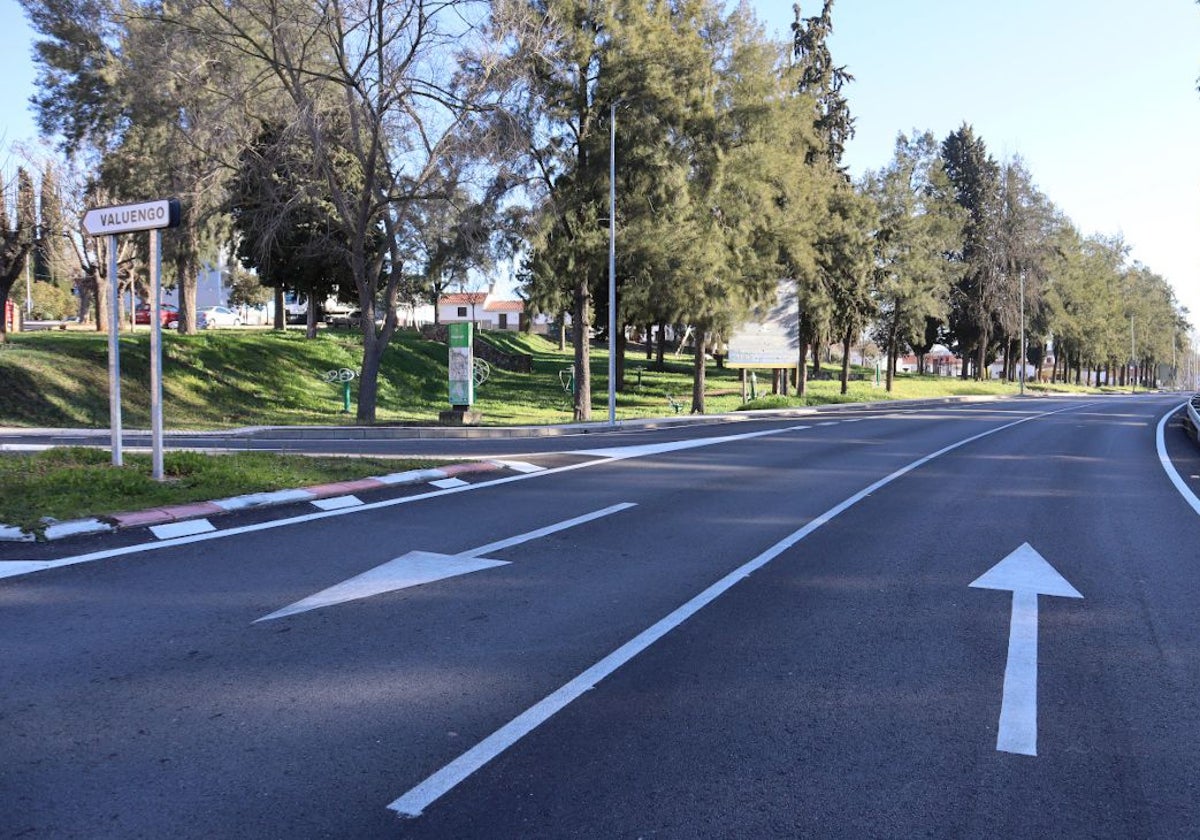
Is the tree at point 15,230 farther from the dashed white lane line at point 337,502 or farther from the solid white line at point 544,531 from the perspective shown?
the solid white line at point 544,531

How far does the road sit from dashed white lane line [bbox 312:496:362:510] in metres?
0.65

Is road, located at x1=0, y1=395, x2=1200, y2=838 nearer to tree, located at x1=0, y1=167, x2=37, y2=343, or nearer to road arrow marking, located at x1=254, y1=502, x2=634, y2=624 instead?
road arrow marking, located at x1=254, y1=502, x2=634, y2=624

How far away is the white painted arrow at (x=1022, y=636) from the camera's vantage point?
4.34 metres

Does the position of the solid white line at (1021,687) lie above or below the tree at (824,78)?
below

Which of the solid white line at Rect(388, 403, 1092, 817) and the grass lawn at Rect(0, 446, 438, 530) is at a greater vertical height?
the grass lawn at Rect(0, 446, 438, 530)

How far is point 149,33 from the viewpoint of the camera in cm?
2183

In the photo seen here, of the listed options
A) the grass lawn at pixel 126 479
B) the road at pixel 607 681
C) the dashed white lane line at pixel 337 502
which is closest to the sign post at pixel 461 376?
the grass lawn at pixel 126 479

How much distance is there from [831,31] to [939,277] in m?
14.4

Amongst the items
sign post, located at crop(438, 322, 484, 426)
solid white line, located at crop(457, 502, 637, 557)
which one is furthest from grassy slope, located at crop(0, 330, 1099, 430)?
solid white line, located at crop(457, 502, 637, 557)

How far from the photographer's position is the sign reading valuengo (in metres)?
9.68

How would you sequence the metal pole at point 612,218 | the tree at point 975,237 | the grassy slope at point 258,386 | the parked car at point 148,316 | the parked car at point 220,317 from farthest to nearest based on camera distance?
1. the tree at point 975,237
2. the parked car at point 220,317
3. the parked car at point 148,316
4. the metal pole at point 612,218
5. the grassy slope at point 258,386

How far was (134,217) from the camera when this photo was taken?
9.92m

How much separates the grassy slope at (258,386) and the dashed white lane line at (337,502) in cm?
1528

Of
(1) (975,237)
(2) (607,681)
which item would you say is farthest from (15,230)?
(1) (975,237)
